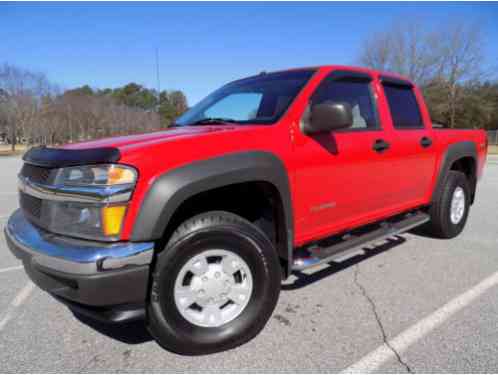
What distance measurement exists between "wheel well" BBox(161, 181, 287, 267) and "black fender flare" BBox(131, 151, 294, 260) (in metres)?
A: 0.05

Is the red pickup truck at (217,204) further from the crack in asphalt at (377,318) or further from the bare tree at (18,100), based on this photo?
the bare tree at (18,100)

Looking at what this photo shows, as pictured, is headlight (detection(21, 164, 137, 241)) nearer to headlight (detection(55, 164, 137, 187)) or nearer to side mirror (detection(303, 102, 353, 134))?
headlight (detection(55, 164, 137, 187))

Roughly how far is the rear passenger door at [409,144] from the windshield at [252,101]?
Answer: 110cm

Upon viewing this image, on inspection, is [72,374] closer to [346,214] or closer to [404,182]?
[346,214]

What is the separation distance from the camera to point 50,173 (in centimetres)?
204

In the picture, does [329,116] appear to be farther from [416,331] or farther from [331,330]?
[416,331]

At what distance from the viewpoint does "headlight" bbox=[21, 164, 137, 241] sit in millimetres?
1838

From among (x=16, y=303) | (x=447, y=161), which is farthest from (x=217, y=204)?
(x=447, y=161)

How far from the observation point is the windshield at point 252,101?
109 inches

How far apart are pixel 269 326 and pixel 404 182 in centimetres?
200

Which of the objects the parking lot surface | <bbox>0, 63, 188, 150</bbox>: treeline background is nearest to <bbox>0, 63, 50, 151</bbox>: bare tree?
<bbox>0, 63, 188, 150</bbox>: treeline background

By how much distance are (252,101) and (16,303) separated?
8.55 feet

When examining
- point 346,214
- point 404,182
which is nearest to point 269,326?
point 346,214

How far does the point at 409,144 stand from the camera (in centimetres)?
340
